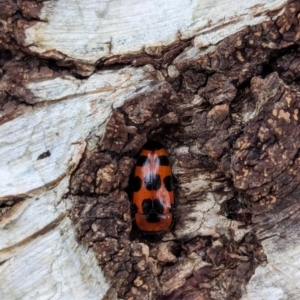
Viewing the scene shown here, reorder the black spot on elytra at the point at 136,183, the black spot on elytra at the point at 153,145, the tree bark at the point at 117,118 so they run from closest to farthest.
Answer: the tree bark at the point at 117,118 < the black spot on elytra at the point at 153,145 < the black spot on elytra at the point at 136,183

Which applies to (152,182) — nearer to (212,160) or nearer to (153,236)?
(153,236)

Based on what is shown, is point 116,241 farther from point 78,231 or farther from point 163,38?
point 163,38

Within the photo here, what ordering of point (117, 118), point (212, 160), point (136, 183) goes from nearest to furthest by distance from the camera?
point (117, 118) < point (212, 160) < point (136, 183)

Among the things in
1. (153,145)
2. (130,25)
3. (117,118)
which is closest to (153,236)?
(153,145)

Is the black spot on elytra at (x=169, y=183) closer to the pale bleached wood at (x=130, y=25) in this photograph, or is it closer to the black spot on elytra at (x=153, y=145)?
the black spot on elytra at (x=153, y=145)

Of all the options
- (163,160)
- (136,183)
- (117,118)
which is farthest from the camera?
(136,183)

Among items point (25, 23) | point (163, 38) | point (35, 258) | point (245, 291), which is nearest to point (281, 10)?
point (163, 38)

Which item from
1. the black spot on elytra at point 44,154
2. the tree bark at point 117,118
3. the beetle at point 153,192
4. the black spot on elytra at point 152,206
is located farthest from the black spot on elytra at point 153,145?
the black spot on elytra at point 44,154

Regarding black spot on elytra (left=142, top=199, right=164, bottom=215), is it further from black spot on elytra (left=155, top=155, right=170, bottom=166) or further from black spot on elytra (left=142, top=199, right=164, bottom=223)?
black spot on elytra (left=155, top=155, right=170, bottom=166)
